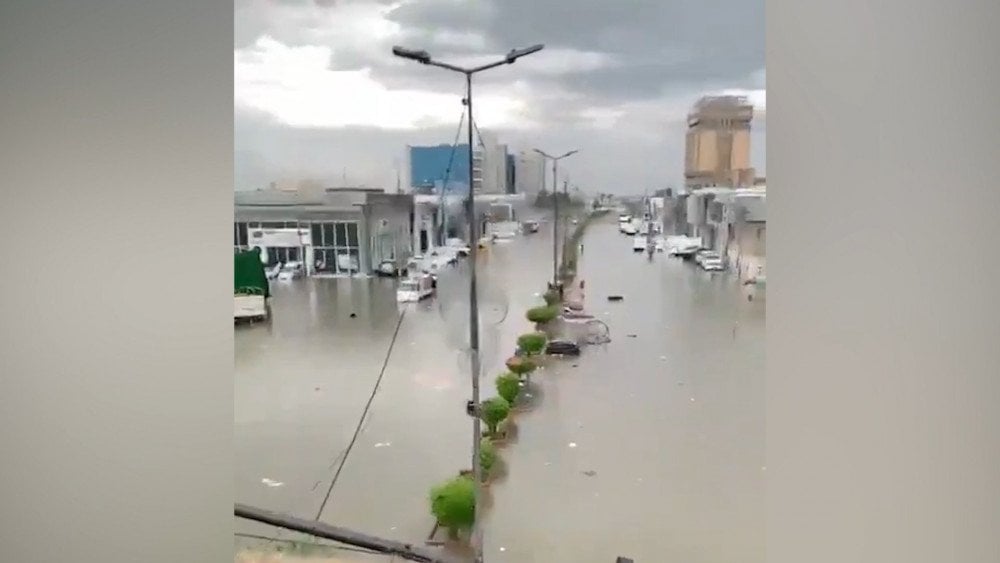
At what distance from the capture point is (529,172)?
5.39ft

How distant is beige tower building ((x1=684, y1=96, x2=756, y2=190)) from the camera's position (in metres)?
1.57

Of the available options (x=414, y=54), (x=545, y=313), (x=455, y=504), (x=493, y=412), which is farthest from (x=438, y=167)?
(x=455, y=504)

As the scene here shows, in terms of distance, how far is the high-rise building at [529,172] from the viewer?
Result: 1.63 m

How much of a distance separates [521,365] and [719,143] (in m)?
0.49

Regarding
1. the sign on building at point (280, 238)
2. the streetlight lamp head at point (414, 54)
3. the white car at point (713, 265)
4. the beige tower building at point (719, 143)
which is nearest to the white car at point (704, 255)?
the white car at point (713, 265)

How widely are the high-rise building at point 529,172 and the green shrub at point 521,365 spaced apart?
28cm

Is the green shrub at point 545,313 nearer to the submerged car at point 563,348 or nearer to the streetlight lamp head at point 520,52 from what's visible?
the submerged car at point 563,348

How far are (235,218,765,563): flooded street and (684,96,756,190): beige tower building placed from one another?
160mm

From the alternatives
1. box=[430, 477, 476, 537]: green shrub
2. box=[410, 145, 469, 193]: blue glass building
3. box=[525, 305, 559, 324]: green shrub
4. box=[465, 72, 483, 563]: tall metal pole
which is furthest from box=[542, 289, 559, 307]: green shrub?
box=[430, 477, 476, 537]: green shrub
